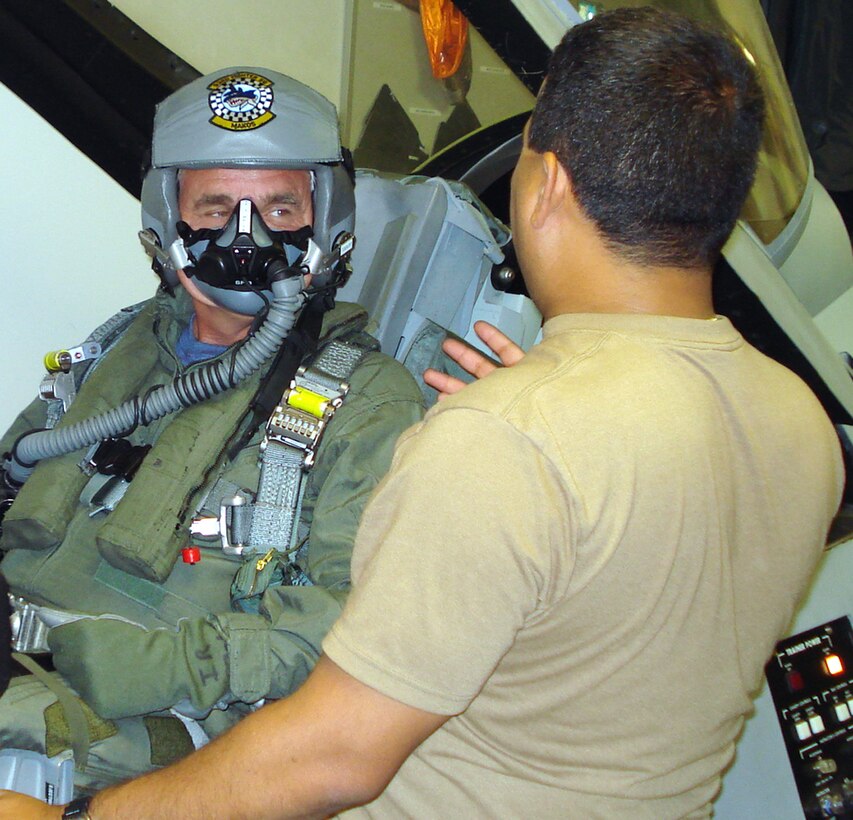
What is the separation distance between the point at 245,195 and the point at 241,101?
16 centimetres

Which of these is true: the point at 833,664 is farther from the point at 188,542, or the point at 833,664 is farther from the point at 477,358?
the point at 188,542

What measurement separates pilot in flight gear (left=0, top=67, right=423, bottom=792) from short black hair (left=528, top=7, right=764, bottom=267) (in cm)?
71

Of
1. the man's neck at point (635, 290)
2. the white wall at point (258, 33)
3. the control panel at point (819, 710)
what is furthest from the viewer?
the white wall at point (258, 33)

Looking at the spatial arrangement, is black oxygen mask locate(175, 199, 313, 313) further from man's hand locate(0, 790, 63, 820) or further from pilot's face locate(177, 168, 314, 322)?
man's hand locate(0, 790, 63, 820)

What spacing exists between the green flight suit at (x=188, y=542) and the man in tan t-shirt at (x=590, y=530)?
0.36m

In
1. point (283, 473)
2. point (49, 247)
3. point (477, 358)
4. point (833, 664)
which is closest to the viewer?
point (477, 358)

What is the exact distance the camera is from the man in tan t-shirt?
82 cm

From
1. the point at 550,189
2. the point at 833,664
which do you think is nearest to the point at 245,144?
the point at 550,189

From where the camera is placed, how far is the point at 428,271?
1.92 m

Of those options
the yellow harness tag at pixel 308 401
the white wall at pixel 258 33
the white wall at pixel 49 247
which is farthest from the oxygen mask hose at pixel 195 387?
the white wall at pixel 258 33

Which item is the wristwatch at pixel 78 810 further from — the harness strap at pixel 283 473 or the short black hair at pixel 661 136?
the short black hair at pixel 661 136

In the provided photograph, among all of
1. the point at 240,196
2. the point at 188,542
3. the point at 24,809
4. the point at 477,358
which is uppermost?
the point at 240,196

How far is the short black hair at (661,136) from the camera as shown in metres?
0.90

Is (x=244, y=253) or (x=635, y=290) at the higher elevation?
(x=244, y=253)
